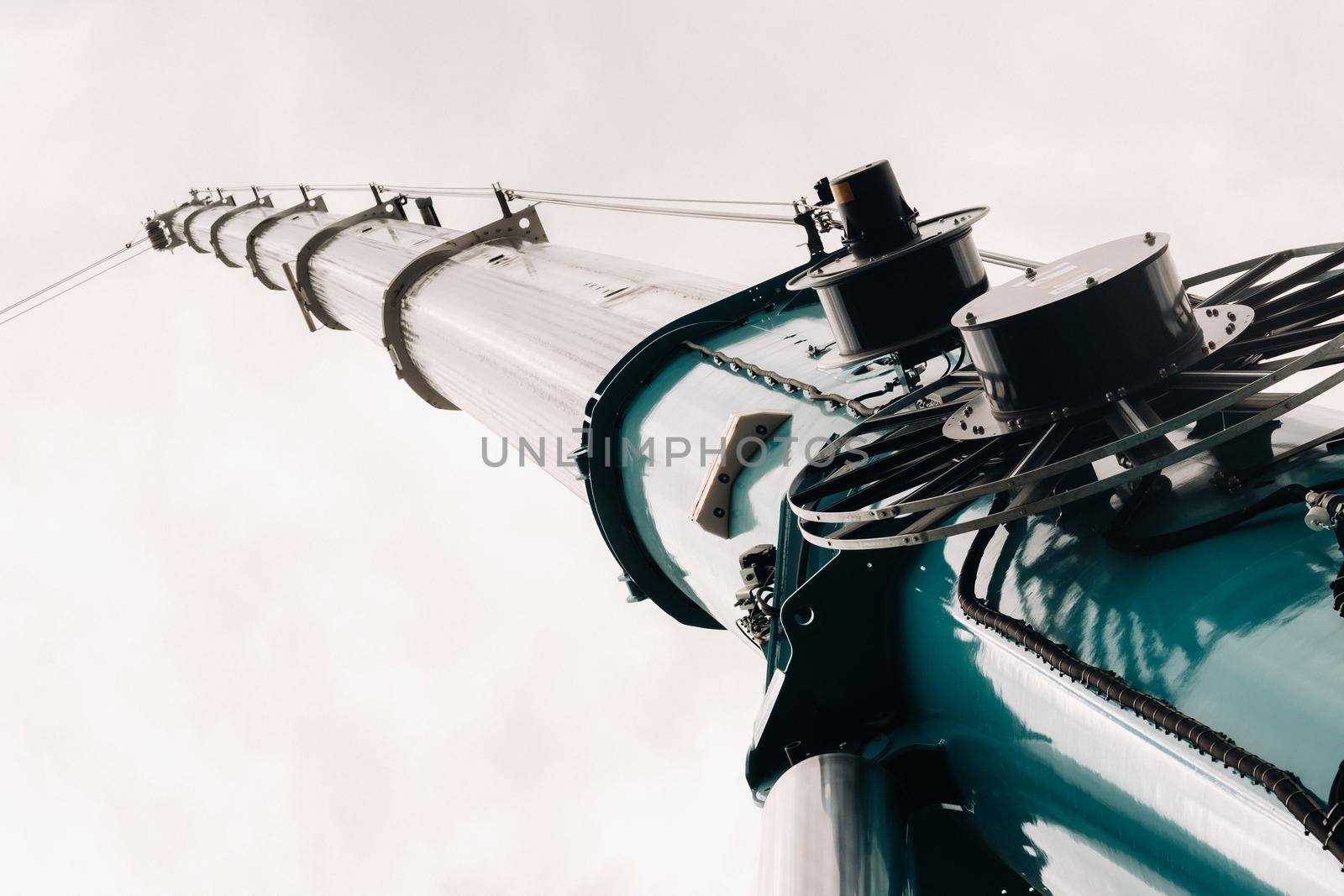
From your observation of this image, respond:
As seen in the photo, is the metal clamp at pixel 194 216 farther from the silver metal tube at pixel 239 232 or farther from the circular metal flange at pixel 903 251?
the circular metal flange at pixel 903 251

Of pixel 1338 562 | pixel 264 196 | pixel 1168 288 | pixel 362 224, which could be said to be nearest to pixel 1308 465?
pixel 1338 562

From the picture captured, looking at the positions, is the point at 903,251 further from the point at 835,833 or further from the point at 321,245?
the point at 321,245

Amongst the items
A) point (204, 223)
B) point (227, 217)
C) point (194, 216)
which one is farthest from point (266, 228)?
point (194, 216)

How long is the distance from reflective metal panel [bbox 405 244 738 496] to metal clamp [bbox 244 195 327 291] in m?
6.99

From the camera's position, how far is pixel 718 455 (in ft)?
19.9

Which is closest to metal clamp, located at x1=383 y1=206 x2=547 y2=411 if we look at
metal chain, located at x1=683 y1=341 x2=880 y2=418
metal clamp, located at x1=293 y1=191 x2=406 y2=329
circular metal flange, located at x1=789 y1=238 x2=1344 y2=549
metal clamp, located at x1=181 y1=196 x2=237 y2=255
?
metal clamp, located at x1=293 y1=191 x2=406 y2=329

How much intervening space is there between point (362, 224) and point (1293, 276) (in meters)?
12.5

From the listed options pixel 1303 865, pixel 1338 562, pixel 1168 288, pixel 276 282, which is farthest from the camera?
pixel 276 282

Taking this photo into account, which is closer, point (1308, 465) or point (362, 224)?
point (1308, 465)

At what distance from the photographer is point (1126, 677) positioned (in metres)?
3.43

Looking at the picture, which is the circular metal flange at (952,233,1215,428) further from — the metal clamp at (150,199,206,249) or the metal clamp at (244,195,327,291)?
the metal clamp at (150,199,206,249)

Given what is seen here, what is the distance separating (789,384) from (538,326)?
3295 mm

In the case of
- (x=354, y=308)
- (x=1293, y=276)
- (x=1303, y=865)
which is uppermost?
(x=354, y=308)

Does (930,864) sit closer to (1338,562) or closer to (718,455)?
(1338,562)
